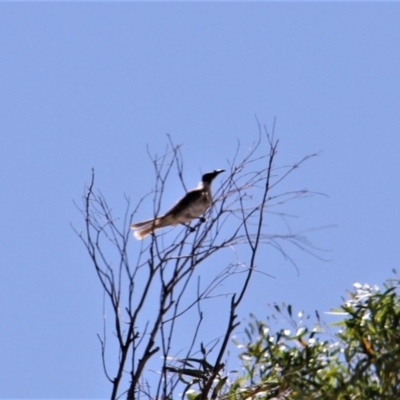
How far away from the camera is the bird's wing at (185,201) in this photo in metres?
6.53

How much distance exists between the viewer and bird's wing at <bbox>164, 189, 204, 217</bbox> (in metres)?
6.53

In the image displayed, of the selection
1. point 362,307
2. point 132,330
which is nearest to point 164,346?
point 132,330

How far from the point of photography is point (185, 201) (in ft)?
21.8

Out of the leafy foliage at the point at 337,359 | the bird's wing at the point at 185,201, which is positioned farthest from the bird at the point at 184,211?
the leafy foliage at the point at 337,359

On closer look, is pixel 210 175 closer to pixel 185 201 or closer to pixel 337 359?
pixel 185 201

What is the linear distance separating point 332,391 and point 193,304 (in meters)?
0.61

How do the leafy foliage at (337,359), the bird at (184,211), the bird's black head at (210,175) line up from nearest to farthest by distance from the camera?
1. the leafy foliage at (337,359)
2. the bird at (184,211)
3. the bird's black head at (210,175)

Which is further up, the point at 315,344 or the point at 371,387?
the point at 315,344

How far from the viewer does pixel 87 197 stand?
4152 mm

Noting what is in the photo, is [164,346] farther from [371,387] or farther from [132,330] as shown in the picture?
[371,387]

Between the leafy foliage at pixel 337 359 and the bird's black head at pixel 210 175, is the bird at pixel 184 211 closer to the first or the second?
the bird's black head at pixel 210 175

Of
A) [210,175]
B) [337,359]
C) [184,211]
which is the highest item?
[210,175]

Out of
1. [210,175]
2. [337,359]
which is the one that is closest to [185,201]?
[210,175]

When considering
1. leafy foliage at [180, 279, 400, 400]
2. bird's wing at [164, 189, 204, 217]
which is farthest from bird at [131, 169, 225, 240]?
leafy foliage at [180, 279, 400, 400]
